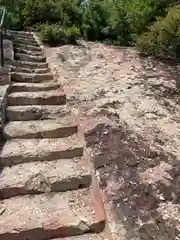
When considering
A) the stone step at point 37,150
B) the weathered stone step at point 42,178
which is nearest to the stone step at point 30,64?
the stone step at point 37,150

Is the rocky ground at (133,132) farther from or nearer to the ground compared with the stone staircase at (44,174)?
farther from the ground

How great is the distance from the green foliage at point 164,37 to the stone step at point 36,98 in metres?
2.08

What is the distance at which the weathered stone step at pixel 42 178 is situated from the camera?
2514mm

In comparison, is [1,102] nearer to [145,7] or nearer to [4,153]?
[4,153]

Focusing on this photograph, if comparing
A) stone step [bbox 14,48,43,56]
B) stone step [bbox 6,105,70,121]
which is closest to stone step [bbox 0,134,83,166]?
stone step [bbox 6,105,70,121]

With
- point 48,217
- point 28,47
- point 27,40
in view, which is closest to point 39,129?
point 48,217

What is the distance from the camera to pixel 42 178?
8.55 feet

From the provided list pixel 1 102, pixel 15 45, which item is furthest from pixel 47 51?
pixel 1 102

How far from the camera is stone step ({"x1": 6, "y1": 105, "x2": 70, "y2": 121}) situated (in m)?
3.39

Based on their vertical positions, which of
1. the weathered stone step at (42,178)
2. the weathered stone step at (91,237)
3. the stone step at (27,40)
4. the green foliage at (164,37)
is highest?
the green foliage at (164,37)

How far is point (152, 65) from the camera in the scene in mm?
4734

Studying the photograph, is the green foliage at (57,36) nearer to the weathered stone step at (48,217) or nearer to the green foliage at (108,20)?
the green foliage at (108,20)

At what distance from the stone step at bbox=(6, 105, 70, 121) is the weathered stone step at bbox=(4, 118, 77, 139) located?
9 centimetres

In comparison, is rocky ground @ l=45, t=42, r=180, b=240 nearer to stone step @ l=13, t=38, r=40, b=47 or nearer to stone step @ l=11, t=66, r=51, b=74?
stone step @ l=11, t=66, r=51, b=74
